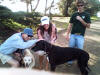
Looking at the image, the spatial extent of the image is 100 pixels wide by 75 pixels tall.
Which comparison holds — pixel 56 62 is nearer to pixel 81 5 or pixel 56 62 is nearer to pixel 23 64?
pixel 23 64

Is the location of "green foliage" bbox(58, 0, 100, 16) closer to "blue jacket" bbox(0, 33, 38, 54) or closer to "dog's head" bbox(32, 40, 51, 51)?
"dog's head" bbox(32, 40, 51, 51)

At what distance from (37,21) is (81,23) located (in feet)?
25.3

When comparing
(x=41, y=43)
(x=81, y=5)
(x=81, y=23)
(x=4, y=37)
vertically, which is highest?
(x=81, y=5)

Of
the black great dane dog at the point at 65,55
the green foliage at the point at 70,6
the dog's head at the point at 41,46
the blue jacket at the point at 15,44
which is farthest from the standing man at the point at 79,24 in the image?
the green foliage at the point at 70,6

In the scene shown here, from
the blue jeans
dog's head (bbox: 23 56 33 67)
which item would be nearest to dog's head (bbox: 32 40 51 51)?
dog's head (bbox: 23 56 33 67)

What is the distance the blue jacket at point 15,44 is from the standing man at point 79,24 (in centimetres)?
188

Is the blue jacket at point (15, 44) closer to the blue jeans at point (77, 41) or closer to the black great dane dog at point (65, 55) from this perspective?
the black great dane dog at point (65, 55)

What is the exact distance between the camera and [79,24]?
5.35 m

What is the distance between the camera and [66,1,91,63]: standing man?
513 cm

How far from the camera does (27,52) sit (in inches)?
164

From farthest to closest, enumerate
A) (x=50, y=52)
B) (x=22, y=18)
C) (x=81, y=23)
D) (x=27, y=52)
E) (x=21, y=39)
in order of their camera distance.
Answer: (x=22, y=18), (x=81, y=23), (x=50, y=52), (x=27, y=52), (x=21, y=39)

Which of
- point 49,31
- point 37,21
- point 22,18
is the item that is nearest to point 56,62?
point 49,31

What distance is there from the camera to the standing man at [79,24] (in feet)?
16.8

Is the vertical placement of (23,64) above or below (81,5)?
below
